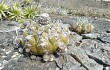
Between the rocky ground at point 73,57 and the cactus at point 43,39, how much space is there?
169 mm

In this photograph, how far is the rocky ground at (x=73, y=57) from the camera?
3.56 m

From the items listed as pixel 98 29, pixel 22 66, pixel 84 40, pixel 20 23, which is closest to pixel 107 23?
pixel 98 29

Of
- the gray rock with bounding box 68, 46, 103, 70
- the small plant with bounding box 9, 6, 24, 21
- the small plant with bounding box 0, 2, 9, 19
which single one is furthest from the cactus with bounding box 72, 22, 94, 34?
the small plant with bounding box 0, 2, 9, 19

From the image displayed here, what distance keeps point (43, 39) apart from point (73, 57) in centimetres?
61

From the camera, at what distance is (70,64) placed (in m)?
3.61

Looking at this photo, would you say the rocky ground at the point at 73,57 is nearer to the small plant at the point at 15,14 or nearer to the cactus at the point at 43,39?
the cactus at the point at 43,39

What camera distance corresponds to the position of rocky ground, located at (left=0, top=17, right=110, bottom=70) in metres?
3.56

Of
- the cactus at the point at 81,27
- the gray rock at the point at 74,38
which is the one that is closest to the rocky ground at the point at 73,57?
the gray rock at the point at 74,38

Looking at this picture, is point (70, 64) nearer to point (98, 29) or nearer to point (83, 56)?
point (83, 56)

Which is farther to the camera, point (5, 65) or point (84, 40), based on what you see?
point (84, 40)

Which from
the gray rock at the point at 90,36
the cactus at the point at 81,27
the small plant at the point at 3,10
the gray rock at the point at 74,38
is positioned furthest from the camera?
the small plant at the point at 3,10

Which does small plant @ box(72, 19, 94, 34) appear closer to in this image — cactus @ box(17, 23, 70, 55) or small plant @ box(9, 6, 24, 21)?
cactus @ box(17, 23, 70, 55)

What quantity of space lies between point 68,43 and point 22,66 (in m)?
0.96

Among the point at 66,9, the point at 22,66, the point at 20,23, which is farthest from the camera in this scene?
the point at 66,9
